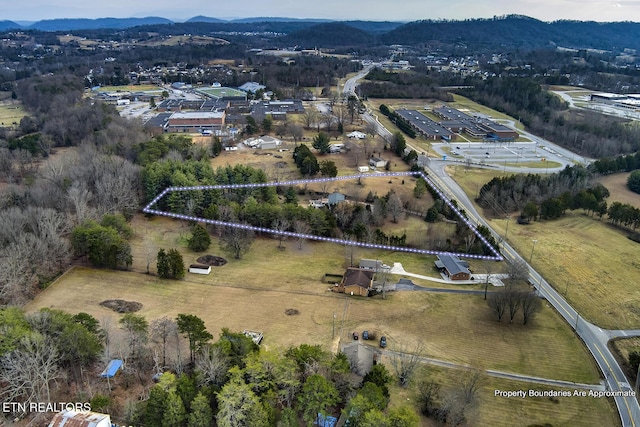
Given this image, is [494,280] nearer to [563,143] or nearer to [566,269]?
[566,269]

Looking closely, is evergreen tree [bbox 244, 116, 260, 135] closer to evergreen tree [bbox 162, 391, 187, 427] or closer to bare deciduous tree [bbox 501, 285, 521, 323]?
bare deciduous tree [bbox 501, 285, 521, 323]

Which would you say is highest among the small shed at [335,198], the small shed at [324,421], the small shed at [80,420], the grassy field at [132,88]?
the grassy field at [132,88]

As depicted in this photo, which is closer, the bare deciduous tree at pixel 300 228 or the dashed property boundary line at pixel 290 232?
the dashed property boundary line at pixel 290 232

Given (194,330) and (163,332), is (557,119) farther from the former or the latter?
(163,332)

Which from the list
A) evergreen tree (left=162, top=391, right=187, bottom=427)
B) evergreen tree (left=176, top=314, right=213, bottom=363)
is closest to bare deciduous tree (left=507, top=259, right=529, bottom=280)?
evergreen tree (left=176, top=314, right=213, bottom=363)

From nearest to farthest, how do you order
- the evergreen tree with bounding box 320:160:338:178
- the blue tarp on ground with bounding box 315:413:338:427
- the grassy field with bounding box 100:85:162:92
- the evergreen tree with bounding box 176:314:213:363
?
the blue tarp on ground with bounding box 315:413:338:427
the evergreen tree with bounding box 176:314:213:363
the evergreen tree with bounding box 320:160:338:178
the grassy field with bounding box 100:85:162:92

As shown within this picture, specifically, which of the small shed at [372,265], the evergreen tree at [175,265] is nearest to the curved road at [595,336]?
the small shed at [372,265]

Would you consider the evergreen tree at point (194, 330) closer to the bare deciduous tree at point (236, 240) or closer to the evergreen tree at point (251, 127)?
the bare deciduous tree at point (236, 240)
